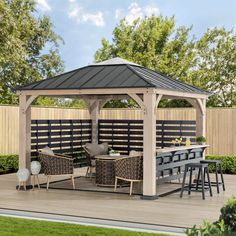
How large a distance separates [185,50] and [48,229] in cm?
2100

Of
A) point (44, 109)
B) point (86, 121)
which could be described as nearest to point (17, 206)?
point (86, 121)

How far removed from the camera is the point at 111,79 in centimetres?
1023

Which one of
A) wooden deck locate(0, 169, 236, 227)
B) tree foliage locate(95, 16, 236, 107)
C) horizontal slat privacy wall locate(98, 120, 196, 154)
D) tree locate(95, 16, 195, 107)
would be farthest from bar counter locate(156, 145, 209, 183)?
tree foliage locate(95, 16, 236, 107)

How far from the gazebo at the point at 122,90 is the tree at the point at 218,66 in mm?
14940

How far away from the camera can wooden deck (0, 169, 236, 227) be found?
768cm

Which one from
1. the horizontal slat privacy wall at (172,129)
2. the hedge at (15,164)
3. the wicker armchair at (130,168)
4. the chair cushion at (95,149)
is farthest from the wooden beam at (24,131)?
the horizontal slat privacy wall at (172,129)

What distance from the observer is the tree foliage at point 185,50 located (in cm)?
2583

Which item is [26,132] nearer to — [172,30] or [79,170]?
[79,170]

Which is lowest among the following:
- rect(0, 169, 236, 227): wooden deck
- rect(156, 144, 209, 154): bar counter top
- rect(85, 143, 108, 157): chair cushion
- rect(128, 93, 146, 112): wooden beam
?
rect(0, 169, 236, 227): wooden deck

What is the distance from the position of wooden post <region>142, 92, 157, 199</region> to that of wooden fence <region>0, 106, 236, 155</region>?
6196 mm

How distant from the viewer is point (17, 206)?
335 inches

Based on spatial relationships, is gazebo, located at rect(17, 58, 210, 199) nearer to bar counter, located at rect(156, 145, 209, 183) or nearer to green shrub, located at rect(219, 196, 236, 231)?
bar counter, located at rect(156, 145, 209, 183)

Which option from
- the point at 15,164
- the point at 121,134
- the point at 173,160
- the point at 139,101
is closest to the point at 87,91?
the point at 139,101

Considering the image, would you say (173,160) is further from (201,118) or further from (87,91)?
(87,91)
